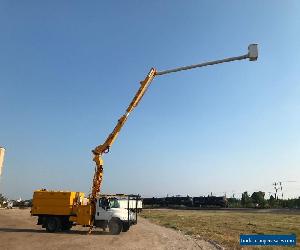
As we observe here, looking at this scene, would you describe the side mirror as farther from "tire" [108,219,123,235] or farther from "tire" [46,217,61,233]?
"tire" [46,217,61,233]

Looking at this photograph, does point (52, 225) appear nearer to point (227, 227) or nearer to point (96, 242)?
point (96, 242)

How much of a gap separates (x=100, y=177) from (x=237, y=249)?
1075cm

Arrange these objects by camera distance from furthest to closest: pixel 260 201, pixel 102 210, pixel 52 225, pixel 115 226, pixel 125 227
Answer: pixel 260 201 → pixel 125 227 → pixel 52 225 → pixel 102 210 → pixel 115 226

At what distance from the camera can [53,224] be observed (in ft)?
90.9

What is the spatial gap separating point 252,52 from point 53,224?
18.1m

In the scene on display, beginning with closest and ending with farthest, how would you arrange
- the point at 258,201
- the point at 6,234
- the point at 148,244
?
the point at 148,244, the point at 6,234, the point at 258,201

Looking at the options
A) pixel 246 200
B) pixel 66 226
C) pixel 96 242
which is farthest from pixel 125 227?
pixel 246 200

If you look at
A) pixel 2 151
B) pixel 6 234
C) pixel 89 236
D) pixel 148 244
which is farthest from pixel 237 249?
pixel 2 151

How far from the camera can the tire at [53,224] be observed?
90.5 feet

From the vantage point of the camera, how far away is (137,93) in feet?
92.2

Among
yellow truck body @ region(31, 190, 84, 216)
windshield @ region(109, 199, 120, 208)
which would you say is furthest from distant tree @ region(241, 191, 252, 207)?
yellow truck body @ region(31, 190, 84, 216)

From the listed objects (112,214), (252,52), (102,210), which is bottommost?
(112,214)

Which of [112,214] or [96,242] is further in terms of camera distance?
[112,214]

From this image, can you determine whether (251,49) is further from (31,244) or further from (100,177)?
(100,177)
